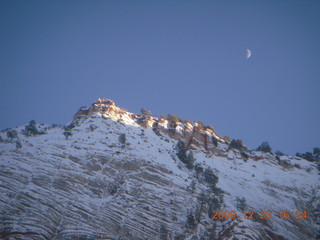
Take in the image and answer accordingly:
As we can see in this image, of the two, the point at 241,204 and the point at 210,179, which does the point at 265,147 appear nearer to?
the point at 210,179

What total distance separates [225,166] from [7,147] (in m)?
44.4

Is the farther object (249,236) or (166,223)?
(166,223)

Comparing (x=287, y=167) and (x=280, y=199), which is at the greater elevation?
(x=287, y=167)

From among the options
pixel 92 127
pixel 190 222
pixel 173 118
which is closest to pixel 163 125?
pixel 173 118

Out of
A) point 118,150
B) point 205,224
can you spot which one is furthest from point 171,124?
point 205,224

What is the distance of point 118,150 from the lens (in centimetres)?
4150

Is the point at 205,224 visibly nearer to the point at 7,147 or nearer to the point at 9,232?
the point at 9,232

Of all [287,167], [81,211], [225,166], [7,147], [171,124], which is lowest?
[81,211]
